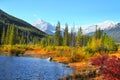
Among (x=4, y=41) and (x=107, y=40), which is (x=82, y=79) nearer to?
(x=107, y=40)

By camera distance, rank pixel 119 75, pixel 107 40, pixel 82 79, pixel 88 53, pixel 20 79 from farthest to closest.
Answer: pixel 107 40
pixel 88 53
pixel 20 79
pixel 82 79
pixel 119 75

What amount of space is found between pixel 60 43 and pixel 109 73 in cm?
16268

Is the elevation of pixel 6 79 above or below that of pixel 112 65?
below

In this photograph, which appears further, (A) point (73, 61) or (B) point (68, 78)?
(A) point (73, 61)

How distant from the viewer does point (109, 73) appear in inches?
974

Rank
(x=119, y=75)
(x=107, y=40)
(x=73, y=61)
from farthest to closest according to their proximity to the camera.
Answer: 1. (x=107, y=40)
2. (x=73, y=61)
3. (x=119, y=75)

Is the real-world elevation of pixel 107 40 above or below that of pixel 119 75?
above

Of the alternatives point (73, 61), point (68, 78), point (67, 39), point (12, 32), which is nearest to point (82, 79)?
point (68, 78)

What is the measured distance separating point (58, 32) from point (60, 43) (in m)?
7.48

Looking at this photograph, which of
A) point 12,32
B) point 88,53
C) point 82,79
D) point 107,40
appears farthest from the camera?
point 12,32

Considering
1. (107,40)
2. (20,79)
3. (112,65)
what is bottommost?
(20,79)

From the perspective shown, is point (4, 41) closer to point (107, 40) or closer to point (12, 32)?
point (12, 32)

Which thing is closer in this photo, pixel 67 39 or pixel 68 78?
pixel 68 78

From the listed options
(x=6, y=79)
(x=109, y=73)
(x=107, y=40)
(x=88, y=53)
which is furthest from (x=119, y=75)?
(x=107, y=40)
